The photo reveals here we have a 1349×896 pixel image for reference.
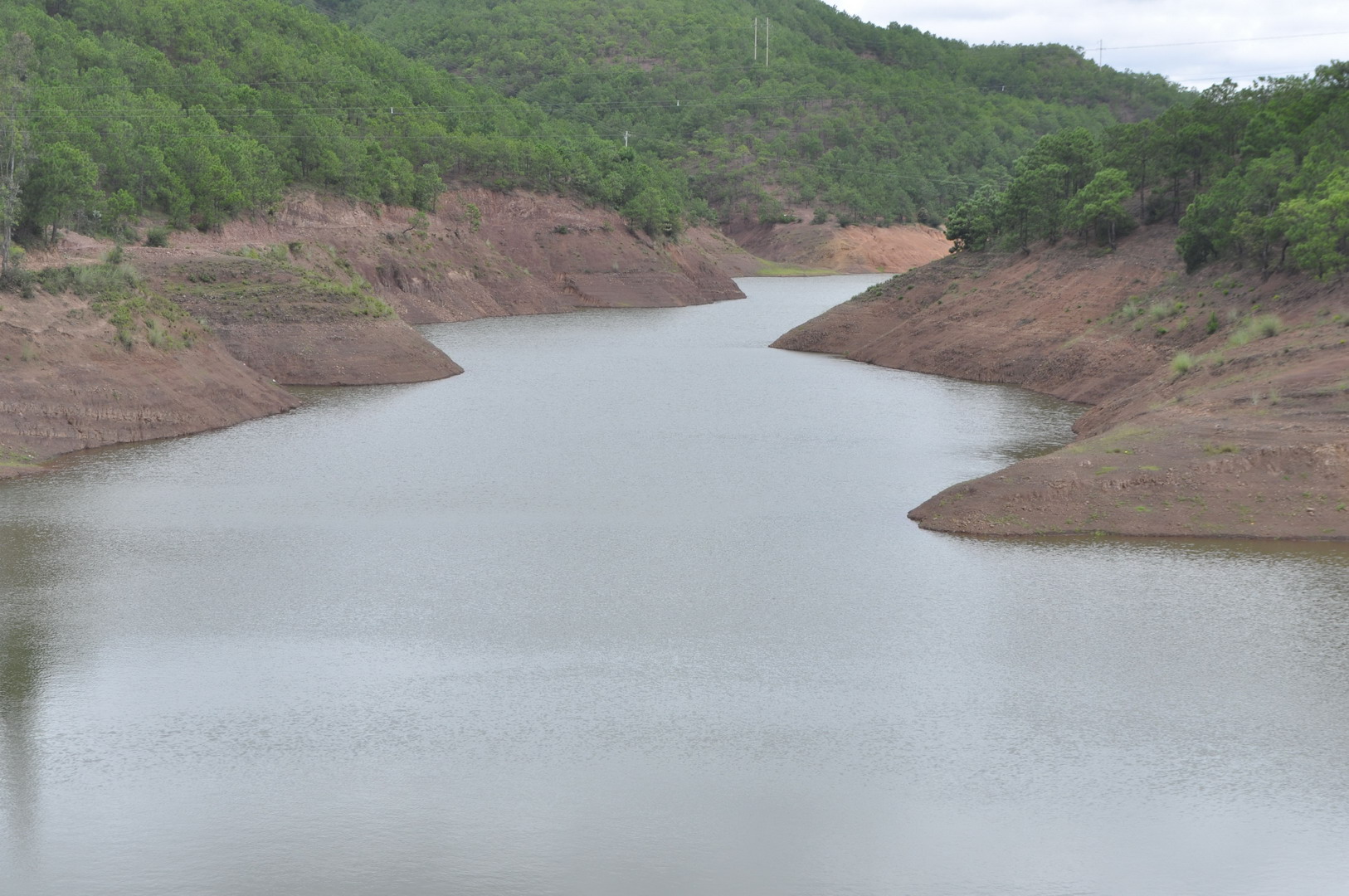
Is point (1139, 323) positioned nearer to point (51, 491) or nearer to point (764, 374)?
Result: point (764, 374)

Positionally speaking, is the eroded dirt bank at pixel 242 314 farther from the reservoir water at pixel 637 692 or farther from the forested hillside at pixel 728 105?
the forested hillside at pixel 728 105

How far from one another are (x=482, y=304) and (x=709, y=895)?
281 ft

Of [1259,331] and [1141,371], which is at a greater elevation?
[1259,331]

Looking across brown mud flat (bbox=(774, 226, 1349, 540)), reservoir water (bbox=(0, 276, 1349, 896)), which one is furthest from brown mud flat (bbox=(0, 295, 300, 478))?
brown mud flat (bbox=(774, 226, 1349, 540))

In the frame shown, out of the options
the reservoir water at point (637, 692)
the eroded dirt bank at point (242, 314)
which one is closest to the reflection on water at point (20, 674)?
the reservoir water at point (637, 692)

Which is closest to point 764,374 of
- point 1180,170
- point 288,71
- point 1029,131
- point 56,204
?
point 1180,170

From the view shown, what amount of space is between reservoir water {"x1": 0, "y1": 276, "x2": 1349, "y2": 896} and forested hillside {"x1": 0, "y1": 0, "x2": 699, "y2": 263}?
22233 millimetres

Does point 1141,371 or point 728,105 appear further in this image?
point 728,105

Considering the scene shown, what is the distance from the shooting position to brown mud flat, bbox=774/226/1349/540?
113ft

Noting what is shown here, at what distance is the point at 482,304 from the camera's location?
10031 centimetres

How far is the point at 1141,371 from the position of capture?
55.0m

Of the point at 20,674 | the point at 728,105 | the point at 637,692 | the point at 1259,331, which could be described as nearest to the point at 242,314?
the point at 20,674

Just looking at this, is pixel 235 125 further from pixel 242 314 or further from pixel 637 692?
pixel 637 692

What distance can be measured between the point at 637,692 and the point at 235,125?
8207 cm
